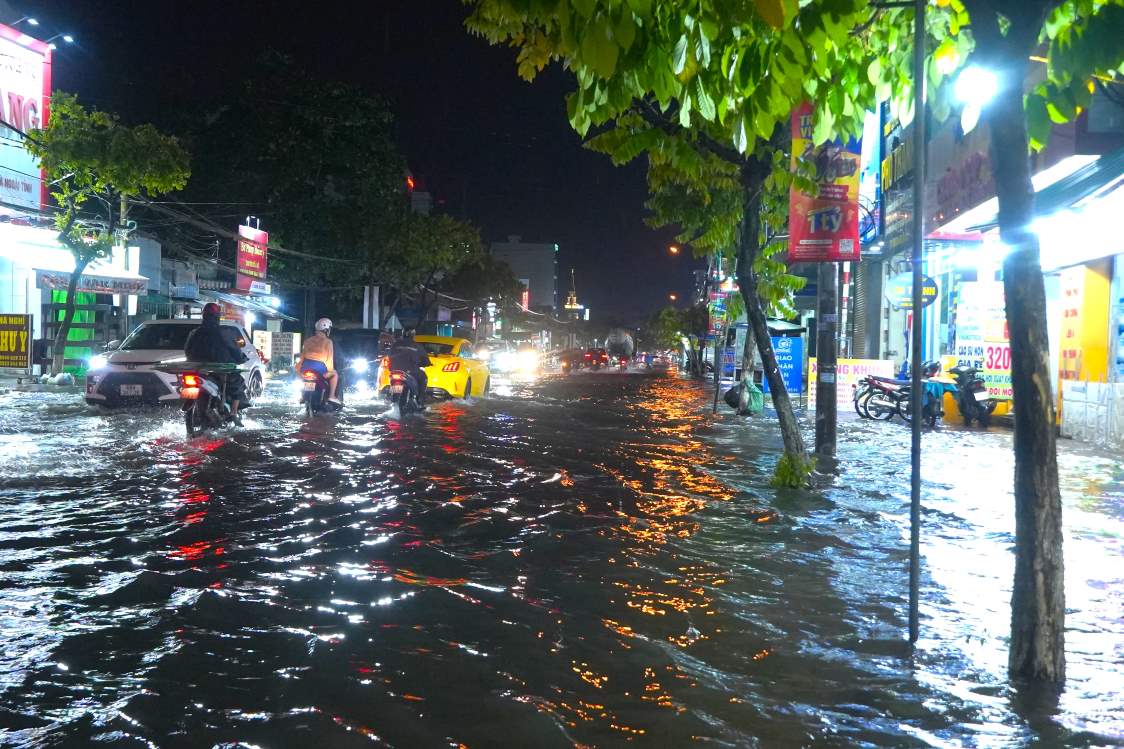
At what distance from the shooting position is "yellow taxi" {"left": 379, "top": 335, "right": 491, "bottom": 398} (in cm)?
2153

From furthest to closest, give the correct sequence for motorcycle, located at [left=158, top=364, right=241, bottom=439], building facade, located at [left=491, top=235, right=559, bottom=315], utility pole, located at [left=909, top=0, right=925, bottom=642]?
1. building facade, located at [left=491, top=235, right=559, bottom=315]
2. motorcycle, located at [left=158, top=364, right=241, bottom=439]
3. utility pole, located at [left=909, top=0, right=925, bottom=642]

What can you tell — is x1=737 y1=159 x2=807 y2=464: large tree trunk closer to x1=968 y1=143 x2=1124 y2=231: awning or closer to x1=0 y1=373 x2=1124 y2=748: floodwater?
x1=0 y1=373 x2=1124 y2=748: floodwater

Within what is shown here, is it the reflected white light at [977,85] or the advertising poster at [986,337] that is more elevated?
the reflected white light at [977,85]

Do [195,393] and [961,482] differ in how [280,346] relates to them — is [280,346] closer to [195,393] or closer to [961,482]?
[195,393]

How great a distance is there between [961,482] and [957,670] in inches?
268

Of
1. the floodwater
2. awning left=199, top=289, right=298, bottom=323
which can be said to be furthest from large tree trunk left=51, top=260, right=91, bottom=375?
the floodwater

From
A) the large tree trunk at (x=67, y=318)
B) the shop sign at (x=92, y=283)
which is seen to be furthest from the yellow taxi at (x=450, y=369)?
the shop sign at (x=92, y=283)

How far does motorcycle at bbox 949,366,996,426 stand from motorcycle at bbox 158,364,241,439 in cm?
1383

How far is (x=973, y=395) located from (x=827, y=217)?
916 centimetres

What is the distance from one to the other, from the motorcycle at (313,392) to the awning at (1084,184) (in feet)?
34.9

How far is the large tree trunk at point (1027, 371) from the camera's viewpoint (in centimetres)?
427

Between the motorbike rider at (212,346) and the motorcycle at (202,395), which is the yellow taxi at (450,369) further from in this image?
the motorcycle at (202,395)

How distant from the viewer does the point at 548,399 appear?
26.3 metres

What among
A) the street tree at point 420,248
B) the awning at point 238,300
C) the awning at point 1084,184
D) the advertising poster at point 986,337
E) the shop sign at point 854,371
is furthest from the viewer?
the street tree at point 420,248
